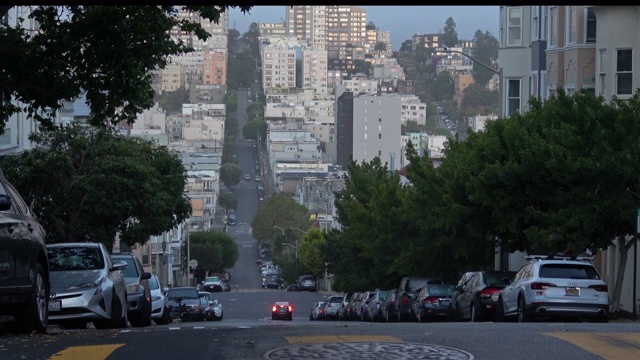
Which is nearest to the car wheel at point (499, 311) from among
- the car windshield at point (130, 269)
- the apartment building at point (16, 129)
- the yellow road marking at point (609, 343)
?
the car windshield at point (130, 269)

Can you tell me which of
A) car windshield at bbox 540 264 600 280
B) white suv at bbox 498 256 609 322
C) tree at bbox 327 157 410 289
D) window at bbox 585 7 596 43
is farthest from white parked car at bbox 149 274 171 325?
tree at bbox 327 157 410 289

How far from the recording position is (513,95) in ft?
176

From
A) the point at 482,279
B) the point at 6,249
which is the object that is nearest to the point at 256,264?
the point at 482,279

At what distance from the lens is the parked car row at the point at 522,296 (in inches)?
918

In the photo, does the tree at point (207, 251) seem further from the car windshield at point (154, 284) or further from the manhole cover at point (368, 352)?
the manhole cover at point (368, 352)

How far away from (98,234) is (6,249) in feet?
87.1

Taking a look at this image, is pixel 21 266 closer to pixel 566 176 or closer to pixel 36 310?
pixel 36 310

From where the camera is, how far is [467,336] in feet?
47.1

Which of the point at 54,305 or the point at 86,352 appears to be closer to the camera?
the point at 86,352

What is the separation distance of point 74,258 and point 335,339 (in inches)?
295

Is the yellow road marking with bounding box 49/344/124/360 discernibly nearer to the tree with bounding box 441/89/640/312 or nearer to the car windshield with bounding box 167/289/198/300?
the tree with bounding box 441/89/640/312

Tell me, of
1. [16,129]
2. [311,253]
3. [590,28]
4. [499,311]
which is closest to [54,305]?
[499,311]

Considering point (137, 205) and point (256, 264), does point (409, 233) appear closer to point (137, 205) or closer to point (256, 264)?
point (137, 205)

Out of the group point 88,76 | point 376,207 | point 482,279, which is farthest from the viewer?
point 376,207
